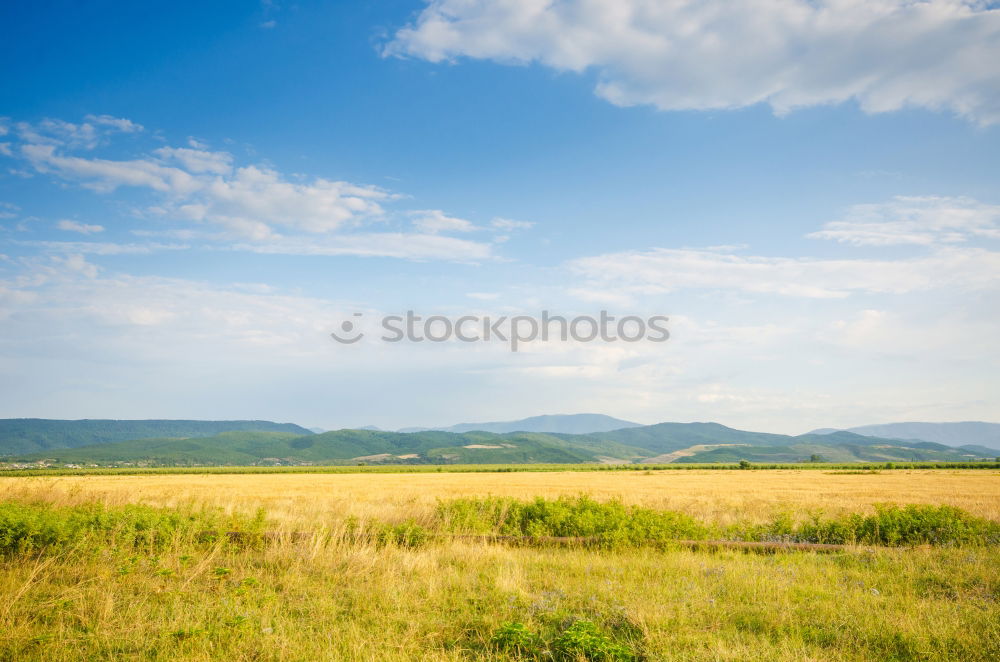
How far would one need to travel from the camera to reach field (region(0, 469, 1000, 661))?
6289 mm

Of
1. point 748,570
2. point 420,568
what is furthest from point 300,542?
point 748,570

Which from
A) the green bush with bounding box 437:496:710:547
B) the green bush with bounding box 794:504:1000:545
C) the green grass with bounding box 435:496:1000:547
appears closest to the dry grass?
the green bush with bounding box 437:496:710:547

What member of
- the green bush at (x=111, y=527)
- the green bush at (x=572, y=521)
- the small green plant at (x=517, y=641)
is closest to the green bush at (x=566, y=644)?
the small green plant at (x=517, y=641)

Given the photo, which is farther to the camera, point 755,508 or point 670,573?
point 755,508

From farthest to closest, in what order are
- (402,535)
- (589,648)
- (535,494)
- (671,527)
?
(535,494) → (671,527) → (402,535) → (589,648)

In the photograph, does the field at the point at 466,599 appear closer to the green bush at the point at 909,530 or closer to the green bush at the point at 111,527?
the green bush at the point at 111,527

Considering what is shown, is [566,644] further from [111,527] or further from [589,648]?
[111,527]

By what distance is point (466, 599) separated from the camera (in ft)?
26.8

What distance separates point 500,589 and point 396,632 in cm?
208

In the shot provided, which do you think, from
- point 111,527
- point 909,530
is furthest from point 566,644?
point 909,530

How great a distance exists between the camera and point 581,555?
11602mm

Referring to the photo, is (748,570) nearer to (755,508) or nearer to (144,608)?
(144,608)

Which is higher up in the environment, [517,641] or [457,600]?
[517,641]

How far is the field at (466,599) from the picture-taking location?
629 cm
